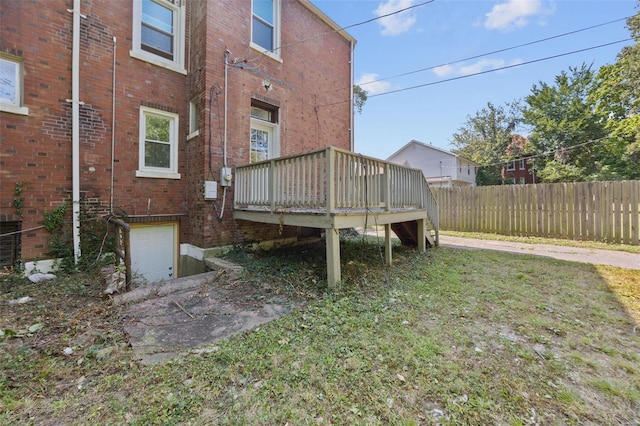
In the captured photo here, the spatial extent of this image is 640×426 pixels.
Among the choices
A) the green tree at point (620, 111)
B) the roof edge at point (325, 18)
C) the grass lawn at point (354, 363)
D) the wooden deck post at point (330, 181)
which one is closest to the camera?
the grass lawn at point (354, 363)

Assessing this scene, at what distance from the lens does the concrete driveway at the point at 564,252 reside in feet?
21.0

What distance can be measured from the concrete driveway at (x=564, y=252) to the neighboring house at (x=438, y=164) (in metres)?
15.4

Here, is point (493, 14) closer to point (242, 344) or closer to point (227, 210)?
point (227, 210)

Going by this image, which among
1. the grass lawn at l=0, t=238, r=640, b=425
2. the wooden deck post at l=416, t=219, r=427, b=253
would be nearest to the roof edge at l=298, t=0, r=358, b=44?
the wooden deck post at l=416, t=219, r=427, b=253

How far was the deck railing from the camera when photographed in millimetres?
4457

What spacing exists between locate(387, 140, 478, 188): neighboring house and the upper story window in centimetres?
1797

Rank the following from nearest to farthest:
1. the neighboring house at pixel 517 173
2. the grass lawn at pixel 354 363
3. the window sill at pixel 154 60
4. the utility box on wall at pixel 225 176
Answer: the grass lawn at pixel 354 363
the window sill at pixel 154 60
the utility box on wall at pixel 225 176
the neighboring house at pixel 517 173

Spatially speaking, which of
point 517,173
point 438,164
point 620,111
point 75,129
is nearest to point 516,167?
point 517,173

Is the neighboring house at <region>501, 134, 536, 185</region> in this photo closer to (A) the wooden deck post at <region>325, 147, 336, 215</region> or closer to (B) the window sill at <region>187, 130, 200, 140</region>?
(A) the wooden deck post at <region>325, 147, 336, 215</region>

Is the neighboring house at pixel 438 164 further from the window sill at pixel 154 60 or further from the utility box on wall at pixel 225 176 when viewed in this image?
the window sill at pixel 154 60

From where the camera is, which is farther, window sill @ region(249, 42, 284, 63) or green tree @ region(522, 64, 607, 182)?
green tree @ region(522, 64, 607, 182)

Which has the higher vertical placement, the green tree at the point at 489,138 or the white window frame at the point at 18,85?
the green tree at the point at 489,138

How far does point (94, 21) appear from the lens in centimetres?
542

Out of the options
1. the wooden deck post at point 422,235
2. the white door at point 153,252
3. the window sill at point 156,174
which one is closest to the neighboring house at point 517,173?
the wooden deck post at point 422,235
